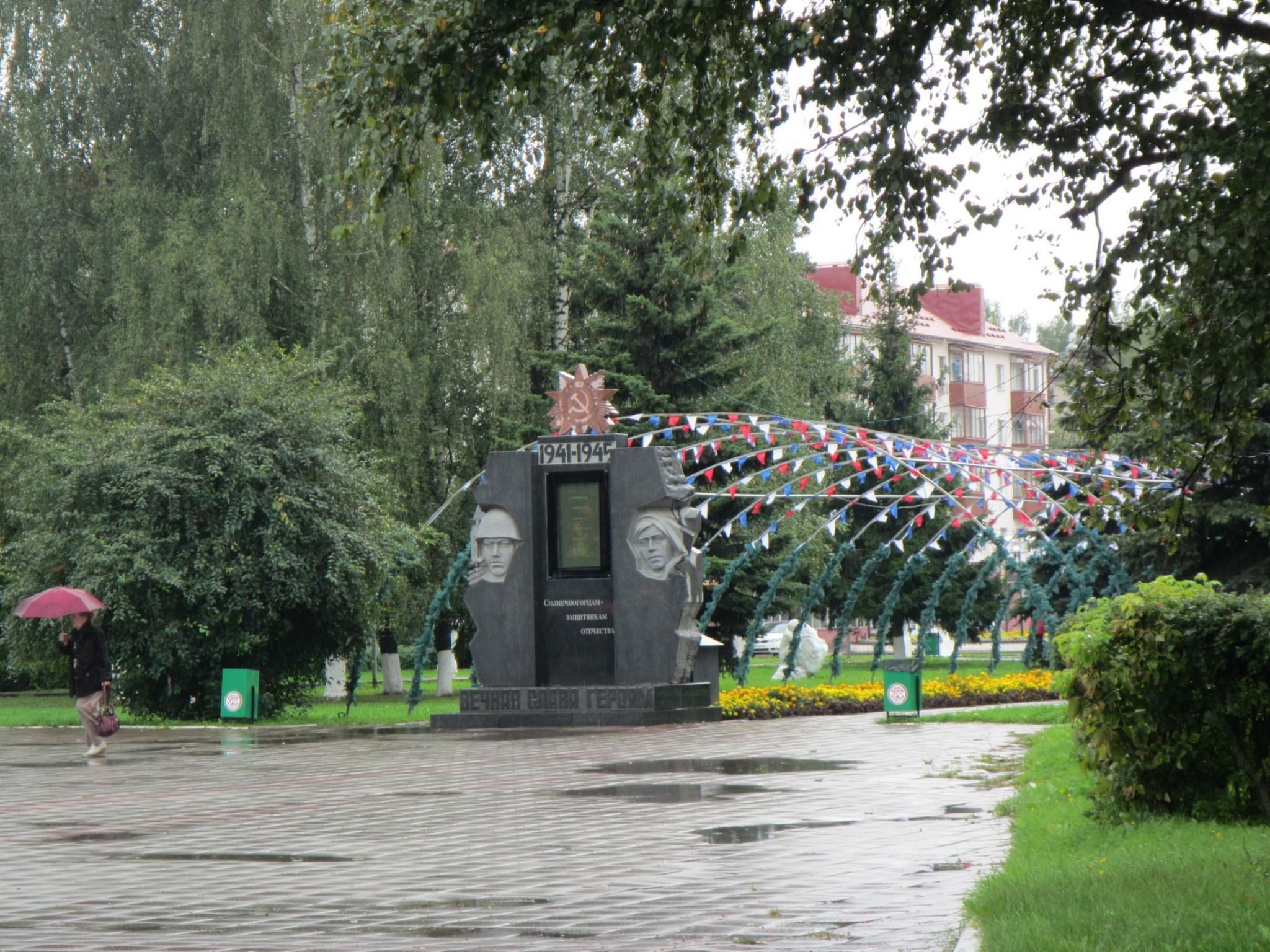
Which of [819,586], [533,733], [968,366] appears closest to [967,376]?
[968,366]

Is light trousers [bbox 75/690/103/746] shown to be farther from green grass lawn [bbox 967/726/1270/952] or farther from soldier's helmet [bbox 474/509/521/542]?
green grass lawn [bbox 967/726/1270/952]

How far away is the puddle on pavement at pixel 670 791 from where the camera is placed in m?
12.9

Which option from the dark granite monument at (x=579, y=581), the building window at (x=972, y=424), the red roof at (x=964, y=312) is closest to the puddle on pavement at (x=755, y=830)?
the dark granite monument at (x=579, y=581)

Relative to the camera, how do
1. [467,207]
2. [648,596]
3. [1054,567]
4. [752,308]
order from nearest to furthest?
[648,596] → [467,207] → [1054,567] → [752,308]

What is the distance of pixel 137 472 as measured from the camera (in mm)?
24625

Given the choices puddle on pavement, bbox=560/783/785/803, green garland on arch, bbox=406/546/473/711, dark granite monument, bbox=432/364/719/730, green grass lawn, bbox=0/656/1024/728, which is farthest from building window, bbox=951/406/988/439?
puddle on pavement, bbox=560/783/785/803

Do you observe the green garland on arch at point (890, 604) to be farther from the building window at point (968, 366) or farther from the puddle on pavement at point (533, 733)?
the building window at point (968, 366)

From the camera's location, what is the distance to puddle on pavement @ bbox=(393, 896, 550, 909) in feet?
27.0

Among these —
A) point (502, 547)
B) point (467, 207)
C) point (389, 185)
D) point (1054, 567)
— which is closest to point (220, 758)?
point (502, 547)

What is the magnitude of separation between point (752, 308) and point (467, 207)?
28.4 ft

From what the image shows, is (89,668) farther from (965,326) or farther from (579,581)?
(965,326)

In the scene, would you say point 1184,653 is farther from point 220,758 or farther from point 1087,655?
point 220,758

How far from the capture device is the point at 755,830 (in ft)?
35.6

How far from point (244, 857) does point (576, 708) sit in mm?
12677
